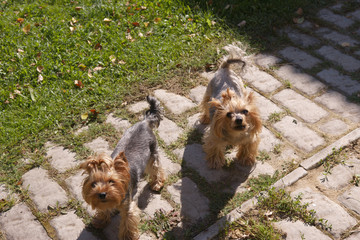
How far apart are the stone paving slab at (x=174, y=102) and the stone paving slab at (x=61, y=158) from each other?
176 centimetres

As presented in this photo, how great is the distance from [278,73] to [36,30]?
509 cm

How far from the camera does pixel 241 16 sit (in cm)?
757

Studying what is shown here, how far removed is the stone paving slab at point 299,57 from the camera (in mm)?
6438

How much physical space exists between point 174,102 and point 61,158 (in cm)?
205

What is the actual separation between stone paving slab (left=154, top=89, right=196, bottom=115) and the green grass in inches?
8.4

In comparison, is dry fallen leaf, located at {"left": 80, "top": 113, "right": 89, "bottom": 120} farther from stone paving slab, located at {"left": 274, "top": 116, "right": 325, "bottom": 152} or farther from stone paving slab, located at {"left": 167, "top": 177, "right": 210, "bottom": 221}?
stone paving slab, located at {"left": 274, "top": 116, "right": 325, "bottom": 152}

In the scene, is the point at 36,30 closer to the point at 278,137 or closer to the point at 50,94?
the point at 50,94

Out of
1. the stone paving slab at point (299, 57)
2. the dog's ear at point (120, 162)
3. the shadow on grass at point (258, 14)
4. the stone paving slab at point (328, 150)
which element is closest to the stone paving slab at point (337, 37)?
the shadow on grass at point (258, 14)

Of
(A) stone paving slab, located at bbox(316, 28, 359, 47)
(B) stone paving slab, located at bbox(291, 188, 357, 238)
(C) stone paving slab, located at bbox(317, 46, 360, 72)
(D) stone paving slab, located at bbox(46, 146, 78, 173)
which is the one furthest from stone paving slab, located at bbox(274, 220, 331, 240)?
(A) stone paving slab, located at bbox(316, 28, 359, 47)

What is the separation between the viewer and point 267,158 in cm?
500

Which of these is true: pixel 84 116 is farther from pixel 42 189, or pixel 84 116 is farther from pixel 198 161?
pixel 198 161

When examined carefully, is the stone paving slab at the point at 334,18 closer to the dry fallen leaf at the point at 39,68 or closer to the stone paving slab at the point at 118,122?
the stone paving slab at the point at 118,122

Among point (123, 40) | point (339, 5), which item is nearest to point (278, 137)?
point (123, 40)

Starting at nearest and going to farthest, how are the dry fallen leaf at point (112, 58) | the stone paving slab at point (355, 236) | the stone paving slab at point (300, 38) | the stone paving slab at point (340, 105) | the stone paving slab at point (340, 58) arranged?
1. the stone paving slab at point (355, 236)
2. the stone paving slab at point (340, 105)
3. the stone paving slab at point (340, 58)
4. the dry fallen leaf at point (112, 58)
5. the stone paving slab at point (300, 38)
